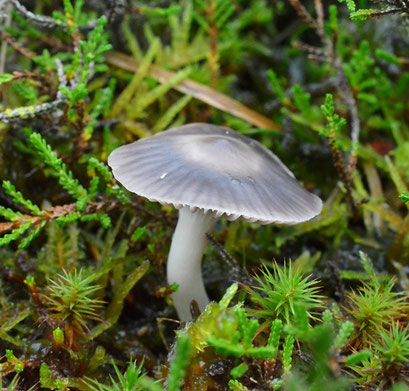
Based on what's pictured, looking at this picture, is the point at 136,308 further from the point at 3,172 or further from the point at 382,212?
the point at 382,212

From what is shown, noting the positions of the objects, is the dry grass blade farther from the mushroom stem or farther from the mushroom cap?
the mushroom stem

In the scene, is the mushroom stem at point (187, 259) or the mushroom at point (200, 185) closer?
the mushroom at point (200, 185)

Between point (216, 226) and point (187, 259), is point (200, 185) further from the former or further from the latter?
point (216, 226)

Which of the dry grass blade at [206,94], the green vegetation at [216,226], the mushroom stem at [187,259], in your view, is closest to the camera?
the green vegetation at [216,226]

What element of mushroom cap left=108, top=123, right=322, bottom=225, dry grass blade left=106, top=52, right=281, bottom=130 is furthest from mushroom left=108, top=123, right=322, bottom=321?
dry grass blade left=106, top=52, right=281, bottom=130

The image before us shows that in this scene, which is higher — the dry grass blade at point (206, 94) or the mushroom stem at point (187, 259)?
the dry grass blade at point (206, 94)

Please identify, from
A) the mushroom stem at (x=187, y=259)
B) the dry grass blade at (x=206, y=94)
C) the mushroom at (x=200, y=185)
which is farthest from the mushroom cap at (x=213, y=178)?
the dry grass blade at (x=206, y=94)

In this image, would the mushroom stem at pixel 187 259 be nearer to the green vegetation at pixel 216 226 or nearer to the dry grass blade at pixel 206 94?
the green vegetation at pixel 216 226

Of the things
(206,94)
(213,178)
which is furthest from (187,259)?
(206,94)
